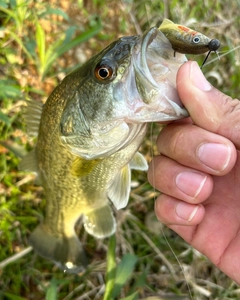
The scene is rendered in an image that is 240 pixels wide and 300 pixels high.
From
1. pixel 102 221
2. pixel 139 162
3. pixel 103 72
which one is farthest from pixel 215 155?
pixel 102 221

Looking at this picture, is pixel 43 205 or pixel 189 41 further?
pixel 43 205

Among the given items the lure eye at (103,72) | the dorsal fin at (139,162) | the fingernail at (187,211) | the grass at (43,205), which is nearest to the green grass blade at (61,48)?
the grass at (43,205)

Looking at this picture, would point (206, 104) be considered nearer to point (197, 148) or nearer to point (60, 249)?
point (197, 148)

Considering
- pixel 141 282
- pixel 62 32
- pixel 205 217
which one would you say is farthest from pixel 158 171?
pixel 62 32

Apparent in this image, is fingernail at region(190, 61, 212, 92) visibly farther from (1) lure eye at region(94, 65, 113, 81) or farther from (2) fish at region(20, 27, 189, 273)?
(1) lure eye at region(94, 65, 113, 81)

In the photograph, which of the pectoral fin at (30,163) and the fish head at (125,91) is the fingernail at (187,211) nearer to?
the fish head at (125,91)
